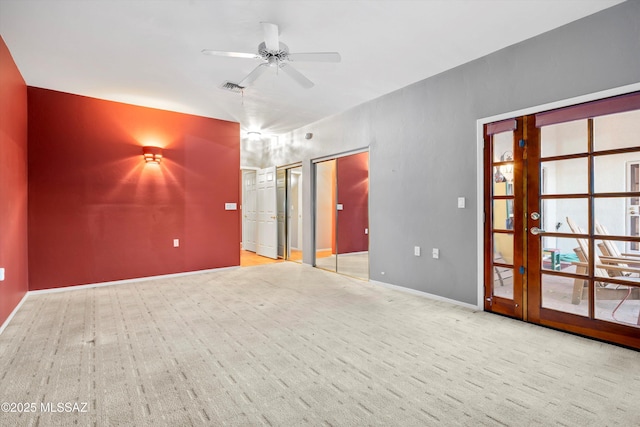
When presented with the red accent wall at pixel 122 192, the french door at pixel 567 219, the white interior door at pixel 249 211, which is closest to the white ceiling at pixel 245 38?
the red accent wall at pixel 122 192

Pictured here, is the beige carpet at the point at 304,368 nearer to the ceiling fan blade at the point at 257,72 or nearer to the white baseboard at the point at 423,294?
the white baseboard at the point at 423,294

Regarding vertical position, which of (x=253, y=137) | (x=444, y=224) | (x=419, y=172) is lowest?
(x=444, y=224)

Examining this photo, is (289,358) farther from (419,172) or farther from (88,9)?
(88,9)

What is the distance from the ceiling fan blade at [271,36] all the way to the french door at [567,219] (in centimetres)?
240

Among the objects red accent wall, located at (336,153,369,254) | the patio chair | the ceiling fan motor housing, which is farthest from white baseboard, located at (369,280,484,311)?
the ceiling fan motor housing

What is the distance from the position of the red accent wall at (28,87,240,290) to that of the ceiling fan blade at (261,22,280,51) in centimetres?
326

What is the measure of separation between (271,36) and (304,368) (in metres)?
2.69

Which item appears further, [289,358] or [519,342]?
[519,342]

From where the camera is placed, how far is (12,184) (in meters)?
3.52

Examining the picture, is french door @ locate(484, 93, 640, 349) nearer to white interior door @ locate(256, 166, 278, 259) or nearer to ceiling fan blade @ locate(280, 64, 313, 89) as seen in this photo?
ceiling fan blade @ locate(280, 64, 313, 89)

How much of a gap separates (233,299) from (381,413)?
2670 millimetres

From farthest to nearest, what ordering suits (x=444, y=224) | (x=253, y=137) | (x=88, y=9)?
(x=253, y=137)
(x=444, y=224)
(x=88, y=9)

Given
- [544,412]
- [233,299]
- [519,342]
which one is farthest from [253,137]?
[544,412]

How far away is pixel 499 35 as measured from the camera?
306 cm
